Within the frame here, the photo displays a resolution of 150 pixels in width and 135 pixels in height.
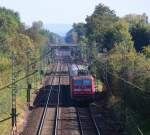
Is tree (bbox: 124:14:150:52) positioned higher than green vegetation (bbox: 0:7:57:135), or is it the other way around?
tree (bbox: 124:14:150:52)

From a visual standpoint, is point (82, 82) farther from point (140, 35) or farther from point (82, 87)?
point (140, 35)

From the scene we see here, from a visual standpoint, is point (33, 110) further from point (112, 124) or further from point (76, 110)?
point (112, 124)

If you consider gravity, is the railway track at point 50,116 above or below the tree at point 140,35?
below

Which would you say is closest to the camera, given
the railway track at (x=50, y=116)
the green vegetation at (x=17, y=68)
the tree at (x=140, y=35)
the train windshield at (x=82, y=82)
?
the railway track at (x=50, y=116)

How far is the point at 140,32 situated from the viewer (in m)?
94.2

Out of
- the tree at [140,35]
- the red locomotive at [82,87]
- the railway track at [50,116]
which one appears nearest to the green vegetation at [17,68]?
the railway track at [50,116]

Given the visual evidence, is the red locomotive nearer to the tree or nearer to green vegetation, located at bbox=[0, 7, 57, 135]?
green vegetation, located at bbox=[0, 7, 57, 135]

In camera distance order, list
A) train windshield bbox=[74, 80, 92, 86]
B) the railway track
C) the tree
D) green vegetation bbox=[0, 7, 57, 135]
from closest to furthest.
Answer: the railway track → green vegetation bbox=[0, 7, 57, 135] → train windshield bbox=[74, 80, 92, 86] → the tree

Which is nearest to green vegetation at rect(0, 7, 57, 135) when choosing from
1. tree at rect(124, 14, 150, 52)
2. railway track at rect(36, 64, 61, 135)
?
A: railway track at rect(36, 64, 61, 135)

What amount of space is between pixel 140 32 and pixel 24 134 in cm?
6027

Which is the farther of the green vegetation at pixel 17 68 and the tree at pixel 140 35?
the tree at pixel 140 35

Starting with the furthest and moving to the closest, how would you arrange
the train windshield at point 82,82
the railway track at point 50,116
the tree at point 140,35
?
1. the tree at point 140,35
2. the train windshield at point 82,82
3. the railway track at point 50,116

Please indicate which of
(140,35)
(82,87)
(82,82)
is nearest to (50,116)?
(82,87)

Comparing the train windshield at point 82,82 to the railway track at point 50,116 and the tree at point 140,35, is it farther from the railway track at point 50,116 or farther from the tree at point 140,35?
the tree at point 140,35
